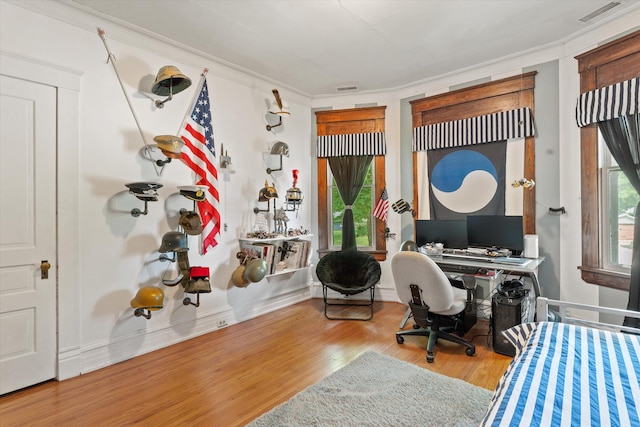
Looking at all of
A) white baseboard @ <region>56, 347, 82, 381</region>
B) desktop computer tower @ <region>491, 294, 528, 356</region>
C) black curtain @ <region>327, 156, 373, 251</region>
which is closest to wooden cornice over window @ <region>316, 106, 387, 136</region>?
black curtain @ <region>327, 156, 373, 251</region>

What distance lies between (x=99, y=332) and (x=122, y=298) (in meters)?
0.31

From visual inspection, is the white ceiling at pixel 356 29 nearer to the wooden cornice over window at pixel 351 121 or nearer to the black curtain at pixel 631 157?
the wooden cornice over window at pixel 351 121

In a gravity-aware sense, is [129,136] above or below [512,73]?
below

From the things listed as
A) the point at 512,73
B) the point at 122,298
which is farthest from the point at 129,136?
the point at 512,73

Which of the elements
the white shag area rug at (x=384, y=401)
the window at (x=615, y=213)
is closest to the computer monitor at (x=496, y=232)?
the window at (x=615, y=213)

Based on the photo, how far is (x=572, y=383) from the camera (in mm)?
1246

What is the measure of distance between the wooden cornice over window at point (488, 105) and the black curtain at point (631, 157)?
2.42 ft

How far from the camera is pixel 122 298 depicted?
9.67 feet

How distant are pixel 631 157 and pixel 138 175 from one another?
174 inches

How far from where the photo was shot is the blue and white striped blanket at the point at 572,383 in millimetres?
1064

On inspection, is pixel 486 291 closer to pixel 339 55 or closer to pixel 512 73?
pixel 512 73

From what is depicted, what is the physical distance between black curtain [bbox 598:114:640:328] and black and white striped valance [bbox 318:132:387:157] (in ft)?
8.09

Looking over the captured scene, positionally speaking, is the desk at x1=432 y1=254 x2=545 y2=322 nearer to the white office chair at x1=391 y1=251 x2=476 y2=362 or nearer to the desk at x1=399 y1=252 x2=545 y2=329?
the desk at x1=399 y1=252 x2=545 y2=329

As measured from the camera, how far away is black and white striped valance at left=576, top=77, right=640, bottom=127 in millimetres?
2832
